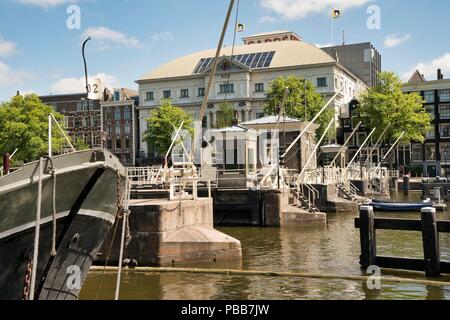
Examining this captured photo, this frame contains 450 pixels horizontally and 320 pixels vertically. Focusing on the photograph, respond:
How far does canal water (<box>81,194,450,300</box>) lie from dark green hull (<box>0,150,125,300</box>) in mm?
3872

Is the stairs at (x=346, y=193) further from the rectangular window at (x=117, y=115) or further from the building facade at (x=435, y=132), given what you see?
the rectangular window at (x=117, y=115)

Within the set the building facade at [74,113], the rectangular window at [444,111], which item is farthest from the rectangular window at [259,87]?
the rectangular window at [444,111]

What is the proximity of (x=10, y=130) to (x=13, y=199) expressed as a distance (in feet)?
191

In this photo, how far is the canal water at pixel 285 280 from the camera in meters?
14.7

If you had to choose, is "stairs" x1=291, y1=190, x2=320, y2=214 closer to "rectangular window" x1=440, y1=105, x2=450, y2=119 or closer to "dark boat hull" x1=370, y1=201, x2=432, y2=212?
"dark boat hull" x1=370, y1=201, x2=432, y2=212

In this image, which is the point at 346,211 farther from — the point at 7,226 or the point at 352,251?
the point at 7,226

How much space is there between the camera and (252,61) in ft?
321

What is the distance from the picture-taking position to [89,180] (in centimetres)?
1061

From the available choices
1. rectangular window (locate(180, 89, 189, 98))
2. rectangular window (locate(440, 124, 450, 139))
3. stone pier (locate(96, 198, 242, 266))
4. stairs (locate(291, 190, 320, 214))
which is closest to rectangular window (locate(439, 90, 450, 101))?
rectangular window (locate(440, 124, 450, 139))

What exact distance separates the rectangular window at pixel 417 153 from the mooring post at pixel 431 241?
72.3 meters

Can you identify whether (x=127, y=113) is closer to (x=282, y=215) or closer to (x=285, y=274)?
(x=282, y=215)

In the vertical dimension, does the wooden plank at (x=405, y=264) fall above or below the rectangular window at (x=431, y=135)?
below

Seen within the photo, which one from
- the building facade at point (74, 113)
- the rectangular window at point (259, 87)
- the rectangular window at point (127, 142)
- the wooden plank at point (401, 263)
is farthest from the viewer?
the rectangular window at point (127, 142)

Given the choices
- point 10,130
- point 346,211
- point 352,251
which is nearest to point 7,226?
point 352,251
